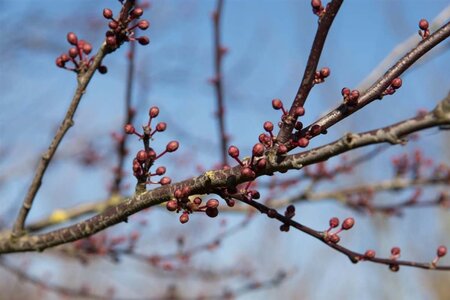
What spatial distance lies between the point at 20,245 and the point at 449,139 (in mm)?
13688

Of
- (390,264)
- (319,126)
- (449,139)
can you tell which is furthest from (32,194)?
(449,139)

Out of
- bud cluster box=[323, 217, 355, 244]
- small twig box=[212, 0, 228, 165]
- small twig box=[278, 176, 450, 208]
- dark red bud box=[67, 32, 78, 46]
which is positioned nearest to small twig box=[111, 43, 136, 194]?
small twig box=[212, 0, 228, 165]

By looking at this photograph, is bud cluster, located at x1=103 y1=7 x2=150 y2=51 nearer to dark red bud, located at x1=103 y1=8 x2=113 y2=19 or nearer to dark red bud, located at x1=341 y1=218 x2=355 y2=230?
dark red bud, located at x1=103 y1=8 x2=113 y2=19

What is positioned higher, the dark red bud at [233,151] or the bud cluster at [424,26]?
the bud cluster at [424,26]

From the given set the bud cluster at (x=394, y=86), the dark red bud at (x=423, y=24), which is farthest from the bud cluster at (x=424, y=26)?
the bud cluster at (x=394, y=86)

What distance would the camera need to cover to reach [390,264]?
153 cm

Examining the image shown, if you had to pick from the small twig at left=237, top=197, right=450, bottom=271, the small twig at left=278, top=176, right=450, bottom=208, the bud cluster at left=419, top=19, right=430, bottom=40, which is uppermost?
the small twig at left=278, top=176, right=450, bottom=208

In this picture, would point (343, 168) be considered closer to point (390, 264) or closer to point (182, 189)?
point (390, 264)

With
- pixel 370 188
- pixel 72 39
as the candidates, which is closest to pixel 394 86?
pixel 72 39

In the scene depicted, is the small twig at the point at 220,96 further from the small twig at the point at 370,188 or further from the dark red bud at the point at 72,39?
the dark red bud at the point at 72,39

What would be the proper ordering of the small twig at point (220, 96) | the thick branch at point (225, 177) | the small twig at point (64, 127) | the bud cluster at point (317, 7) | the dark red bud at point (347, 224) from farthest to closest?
the small twig at point (220, 96) → the small twig at point (64, 127) → the dark red bud at point (347, 224) → the bud cluster at point (317, 7) → the thick branch at point (225, 177)

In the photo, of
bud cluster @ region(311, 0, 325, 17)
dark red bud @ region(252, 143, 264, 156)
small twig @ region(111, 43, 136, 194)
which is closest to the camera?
dark red bud @ region(252, 143, 264, 156)

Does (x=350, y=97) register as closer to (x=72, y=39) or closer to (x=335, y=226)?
(x=335, y=226)

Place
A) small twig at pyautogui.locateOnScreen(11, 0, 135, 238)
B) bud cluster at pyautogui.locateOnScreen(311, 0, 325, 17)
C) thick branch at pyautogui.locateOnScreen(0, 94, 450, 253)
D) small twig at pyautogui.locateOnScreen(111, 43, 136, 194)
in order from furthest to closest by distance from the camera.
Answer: small twig at pyautogui.locateOnScreen(111, 43, 136, 194), small twig at pyautogui.locateOnScreen(11, 0, 135, 238), bud cluster at pyautogui.locateOnScreen(311, 0, 325, 17), thick branch at pyautogui.locateOnScreen(0, 94, 450, 253)
